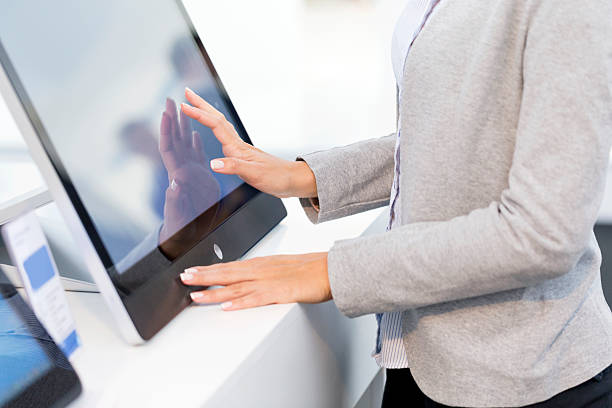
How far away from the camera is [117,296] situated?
662 mm

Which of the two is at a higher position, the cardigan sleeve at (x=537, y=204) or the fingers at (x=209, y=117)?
the fingers at (x=209, y=117)

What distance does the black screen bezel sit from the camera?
56 cm

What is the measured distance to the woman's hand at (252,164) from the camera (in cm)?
84

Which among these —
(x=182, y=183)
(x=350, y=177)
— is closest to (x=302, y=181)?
(x=350, y=177)

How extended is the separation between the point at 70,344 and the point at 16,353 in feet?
0.19

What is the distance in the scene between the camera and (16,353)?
1.90 feet

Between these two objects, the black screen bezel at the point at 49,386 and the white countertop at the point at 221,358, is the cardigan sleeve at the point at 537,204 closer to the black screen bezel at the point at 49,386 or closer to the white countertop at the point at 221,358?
the white countertop at the point at 221,358

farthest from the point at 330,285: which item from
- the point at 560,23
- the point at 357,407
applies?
the point at 357,407

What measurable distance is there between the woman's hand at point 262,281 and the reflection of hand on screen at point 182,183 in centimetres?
6

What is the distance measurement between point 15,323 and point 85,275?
227 mm

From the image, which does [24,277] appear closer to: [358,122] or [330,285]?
[330,285]

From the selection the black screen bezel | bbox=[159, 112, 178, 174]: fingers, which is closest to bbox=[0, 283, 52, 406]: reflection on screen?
the black screen bezel

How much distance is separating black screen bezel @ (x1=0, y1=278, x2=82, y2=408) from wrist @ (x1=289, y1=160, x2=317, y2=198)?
1.34ft

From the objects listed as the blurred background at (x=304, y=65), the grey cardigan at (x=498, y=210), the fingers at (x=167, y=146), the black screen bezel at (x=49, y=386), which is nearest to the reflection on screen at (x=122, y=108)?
the fingers at (x=167, y=146)
